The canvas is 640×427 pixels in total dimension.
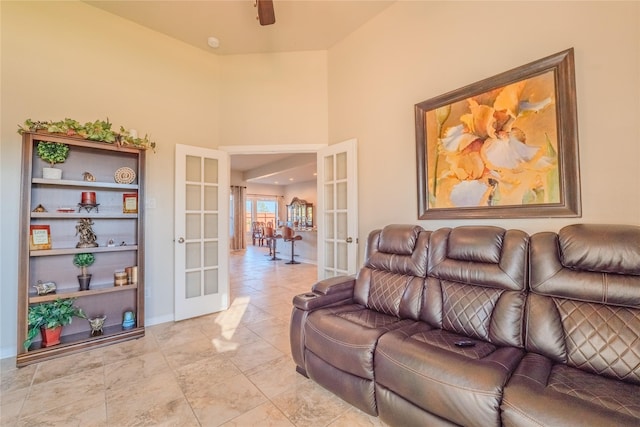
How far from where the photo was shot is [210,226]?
349 cm

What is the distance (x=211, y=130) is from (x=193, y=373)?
277cm

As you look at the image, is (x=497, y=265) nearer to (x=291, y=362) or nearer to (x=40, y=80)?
(x=291, y=362)

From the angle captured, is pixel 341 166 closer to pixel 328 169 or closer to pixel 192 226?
pixel 328 169

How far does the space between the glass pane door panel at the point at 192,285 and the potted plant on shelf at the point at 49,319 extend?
1.01 meters

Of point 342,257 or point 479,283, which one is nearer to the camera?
point 479,283

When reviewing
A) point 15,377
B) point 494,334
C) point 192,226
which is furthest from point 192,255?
point 494,334

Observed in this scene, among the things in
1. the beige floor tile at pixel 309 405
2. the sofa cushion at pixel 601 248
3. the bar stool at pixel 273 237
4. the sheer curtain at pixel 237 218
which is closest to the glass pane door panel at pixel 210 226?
the beige floor tile at pixel 309 405

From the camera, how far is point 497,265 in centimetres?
172

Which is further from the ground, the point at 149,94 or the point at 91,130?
the point at 149,94

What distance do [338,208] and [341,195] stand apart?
16 centimetres

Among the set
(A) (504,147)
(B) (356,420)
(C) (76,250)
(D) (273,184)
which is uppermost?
(D) (273,184)

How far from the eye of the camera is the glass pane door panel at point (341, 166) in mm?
3252

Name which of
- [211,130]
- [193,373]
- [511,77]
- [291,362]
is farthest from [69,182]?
[511,77]

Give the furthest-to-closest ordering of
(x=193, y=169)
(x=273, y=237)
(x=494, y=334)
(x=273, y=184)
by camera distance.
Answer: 1. (x=273, y=184)
2. (x=273, y=237)
3. (x=193, y=169)
4. (x=494, y=334)
